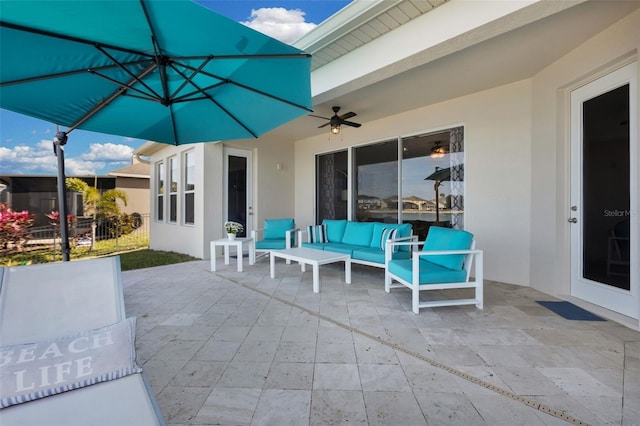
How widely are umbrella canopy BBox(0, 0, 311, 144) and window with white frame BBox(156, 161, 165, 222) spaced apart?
17.5ft

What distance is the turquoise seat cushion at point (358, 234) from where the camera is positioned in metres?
4.74

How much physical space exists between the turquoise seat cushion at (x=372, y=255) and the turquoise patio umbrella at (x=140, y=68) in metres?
2.31

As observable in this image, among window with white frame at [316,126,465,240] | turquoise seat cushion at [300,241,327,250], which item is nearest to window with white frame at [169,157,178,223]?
window with white frame at [316,126,465,240]

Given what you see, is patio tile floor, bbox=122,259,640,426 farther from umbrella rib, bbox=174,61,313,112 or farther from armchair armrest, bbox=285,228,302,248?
umbrella rib, bbox=174,61,313,112

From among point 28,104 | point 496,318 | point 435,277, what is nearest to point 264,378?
point 435,277

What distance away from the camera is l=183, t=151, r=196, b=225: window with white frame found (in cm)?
643

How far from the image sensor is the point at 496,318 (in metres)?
2.80

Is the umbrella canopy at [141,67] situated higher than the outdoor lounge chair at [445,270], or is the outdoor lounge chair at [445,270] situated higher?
the umbrella canopy at [141,67]

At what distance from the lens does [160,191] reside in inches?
308

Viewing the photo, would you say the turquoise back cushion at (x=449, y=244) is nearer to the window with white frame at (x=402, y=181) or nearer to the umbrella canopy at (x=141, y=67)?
the window with white frame at (x=402, y=181)

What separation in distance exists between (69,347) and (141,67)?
1861mm

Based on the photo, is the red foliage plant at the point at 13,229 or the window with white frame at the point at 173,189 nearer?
the red foliage plant at the point at 13,229

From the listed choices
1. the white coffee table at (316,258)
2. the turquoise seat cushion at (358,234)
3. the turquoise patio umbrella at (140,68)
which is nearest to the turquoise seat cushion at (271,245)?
the white coffee table at (316,258)

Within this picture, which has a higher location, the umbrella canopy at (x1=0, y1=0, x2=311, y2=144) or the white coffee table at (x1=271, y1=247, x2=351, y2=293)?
the umbrella canopy at (x1=0, y1=0, x2=311, y2=144)
